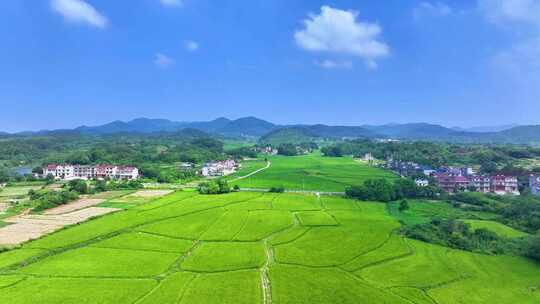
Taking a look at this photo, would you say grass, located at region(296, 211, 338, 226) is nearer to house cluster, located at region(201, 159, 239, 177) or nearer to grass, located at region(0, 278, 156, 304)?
grass, located at region(0, 278, 156, 304)

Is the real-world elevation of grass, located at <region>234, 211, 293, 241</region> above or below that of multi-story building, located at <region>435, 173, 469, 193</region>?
below

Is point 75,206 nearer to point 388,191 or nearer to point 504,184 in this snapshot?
point 388,191

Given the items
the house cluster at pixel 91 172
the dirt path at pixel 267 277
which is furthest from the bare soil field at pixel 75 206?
the dirt path at pixel 267 277

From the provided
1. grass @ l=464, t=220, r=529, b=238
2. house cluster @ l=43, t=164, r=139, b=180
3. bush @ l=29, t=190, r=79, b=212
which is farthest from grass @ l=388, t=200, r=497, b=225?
house cluster @ l=43, t=164, r=139, b=180

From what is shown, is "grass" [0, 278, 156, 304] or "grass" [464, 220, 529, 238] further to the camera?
"grass" [464, 220, 529, 238]

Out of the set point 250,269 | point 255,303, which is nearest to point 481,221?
point 250,269

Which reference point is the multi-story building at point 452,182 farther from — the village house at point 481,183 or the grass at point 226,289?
the grass at point 226,289

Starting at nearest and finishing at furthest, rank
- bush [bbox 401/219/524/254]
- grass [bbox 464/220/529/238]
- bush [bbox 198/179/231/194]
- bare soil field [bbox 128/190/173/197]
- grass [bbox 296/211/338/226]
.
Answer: bush [bbox 401/219/524/254] < grass [bbox 464/220/529/238] < grass [bbox 296/211/338/226] < bare soil field [bbox 128/190/173/197] < bush [bbox 198/179/231/194]
